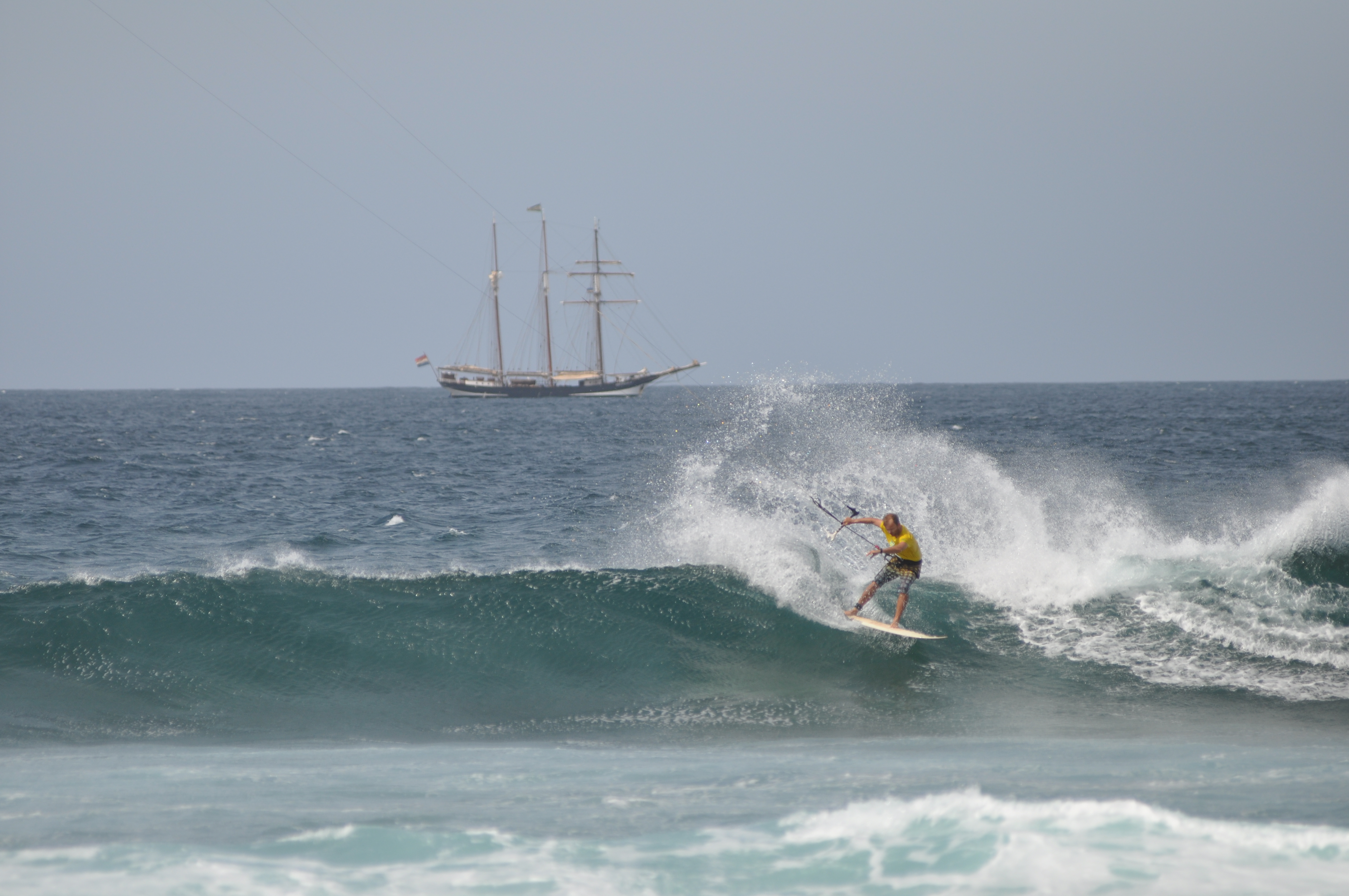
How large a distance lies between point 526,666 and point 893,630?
17.0 feet

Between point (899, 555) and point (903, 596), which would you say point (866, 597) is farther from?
point (899, 555)

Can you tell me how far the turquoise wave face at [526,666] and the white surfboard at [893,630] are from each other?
142 mm

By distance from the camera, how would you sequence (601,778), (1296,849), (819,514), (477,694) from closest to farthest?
(1296,849), (601,778), (477,694), (819,514)

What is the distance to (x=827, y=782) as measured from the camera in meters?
8.44

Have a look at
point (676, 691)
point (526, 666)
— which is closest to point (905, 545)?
point (676, 691)

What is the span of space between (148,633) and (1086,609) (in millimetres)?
14059

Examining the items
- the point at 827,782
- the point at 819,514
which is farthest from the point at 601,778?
the point at 819,514

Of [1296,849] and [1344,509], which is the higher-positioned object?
[1344,509]

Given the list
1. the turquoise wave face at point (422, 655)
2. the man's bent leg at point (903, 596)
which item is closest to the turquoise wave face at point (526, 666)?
the turquoise wave face at point (422, 655)

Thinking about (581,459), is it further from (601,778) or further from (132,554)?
(601,778)

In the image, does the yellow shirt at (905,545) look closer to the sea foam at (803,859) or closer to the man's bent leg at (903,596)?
the man's bent leg at (903,596)

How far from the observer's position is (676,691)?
1246 centimetres

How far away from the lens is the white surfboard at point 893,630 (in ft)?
43.8

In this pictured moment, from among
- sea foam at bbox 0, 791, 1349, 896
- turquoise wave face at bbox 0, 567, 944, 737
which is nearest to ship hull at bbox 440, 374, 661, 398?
turquoise wave face at bbox 0, 567, 944, 737
